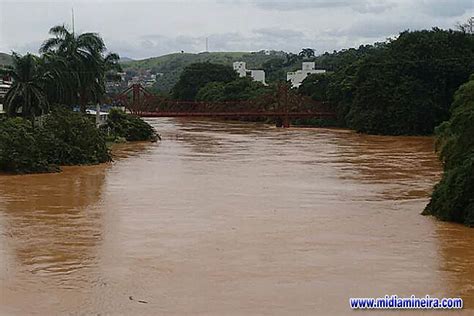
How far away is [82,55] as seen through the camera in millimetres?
49719

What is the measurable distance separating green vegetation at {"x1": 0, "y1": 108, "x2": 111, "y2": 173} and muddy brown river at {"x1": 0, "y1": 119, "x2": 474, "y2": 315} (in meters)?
1.06

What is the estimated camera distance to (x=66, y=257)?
46.5 feet

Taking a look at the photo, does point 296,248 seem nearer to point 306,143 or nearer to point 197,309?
point 197,309

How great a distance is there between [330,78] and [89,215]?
56902mm

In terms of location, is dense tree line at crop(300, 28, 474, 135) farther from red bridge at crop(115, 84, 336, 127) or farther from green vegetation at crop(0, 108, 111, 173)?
green vegetation at crop(0, 108, 111, 173)

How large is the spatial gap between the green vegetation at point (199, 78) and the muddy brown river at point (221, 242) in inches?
2788

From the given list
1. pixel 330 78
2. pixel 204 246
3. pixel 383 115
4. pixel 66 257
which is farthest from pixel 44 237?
pixel 330 78

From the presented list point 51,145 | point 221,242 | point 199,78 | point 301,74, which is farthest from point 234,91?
point 221,242

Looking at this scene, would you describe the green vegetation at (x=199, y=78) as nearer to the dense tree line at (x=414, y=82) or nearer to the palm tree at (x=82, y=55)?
the dense tree line at (x=414, y=82)

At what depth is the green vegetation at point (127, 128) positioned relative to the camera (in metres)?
49.7

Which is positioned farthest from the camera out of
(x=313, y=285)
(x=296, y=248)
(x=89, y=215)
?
(x=89, y=215)

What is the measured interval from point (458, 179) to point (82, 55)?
36148 mm

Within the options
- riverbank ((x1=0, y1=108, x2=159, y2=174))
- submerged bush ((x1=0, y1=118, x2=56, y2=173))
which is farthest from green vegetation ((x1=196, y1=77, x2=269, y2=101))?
submerged bush ((x1=0, y1=118, x2=56, y2=173))

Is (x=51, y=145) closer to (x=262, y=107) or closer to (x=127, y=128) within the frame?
(x=127, y=128)
